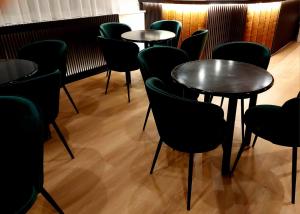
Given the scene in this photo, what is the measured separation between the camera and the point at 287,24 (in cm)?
551

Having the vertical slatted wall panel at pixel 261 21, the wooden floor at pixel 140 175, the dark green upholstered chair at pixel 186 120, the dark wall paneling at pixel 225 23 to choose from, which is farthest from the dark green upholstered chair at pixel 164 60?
the vertical slatted wall panel at pixel 261 21

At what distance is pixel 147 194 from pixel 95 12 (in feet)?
10.0

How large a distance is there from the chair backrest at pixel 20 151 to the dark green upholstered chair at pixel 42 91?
366mm

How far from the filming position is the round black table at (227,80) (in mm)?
1585

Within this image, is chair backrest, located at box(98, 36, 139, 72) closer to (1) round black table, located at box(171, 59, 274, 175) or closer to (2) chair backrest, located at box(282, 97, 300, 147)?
(1) round black table, located at box(171, 59, 274, 175)

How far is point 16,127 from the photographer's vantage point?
1.27 metres

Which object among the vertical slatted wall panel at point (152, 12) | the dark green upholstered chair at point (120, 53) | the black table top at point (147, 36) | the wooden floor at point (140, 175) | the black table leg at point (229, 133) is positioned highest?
the vertical slatted wall panel at point (152, 12)

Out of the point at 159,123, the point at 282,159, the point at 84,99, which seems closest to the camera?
the point at 159,123

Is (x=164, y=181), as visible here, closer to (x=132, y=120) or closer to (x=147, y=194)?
(x=147, y=194)

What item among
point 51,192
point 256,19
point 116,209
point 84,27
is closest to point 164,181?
point 116,209

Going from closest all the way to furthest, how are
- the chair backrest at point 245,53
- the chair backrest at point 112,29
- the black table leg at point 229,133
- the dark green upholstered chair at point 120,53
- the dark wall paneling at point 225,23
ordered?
the black table leg at point 229,133 < the chair backrest at point 245,53 < the dark green upholstered chair at point 120,53 < the chair backrest at point 112,29 < the dark wall paneling at point 225,23

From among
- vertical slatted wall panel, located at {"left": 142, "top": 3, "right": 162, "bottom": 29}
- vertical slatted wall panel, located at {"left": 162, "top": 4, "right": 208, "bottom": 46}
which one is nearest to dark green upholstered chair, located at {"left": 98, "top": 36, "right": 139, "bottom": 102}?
vertical slatted wall panel, located at {"left": 162, "top": 4, "right": 208, "bottom": 46}

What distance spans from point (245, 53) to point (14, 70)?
2.05 meters

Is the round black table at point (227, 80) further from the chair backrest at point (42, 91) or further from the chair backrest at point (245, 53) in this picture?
the chair backrest at point (42, 91)
